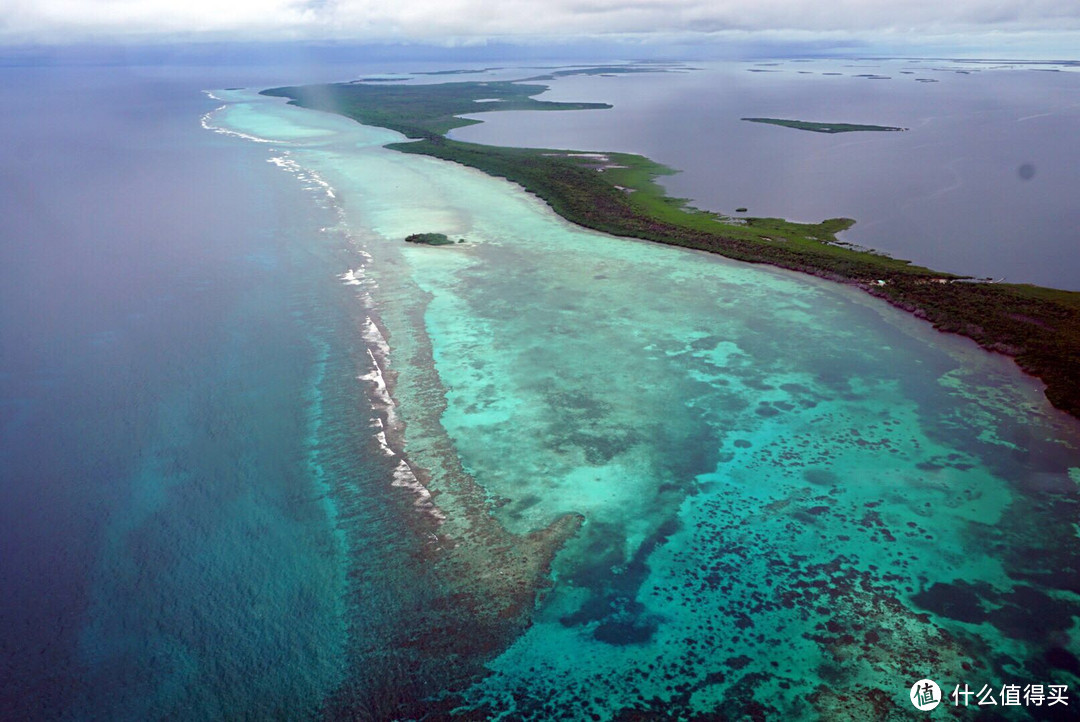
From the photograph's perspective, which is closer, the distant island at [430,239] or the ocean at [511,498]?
the ocean at [511,498]

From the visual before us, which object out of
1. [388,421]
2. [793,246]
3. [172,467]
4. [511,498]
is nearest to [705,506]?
[511,498]

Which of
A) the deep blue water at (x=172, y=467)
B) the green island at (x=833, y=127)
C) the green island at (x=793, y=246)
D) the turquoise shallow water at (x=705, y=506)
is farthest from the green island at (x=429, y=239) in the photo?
the green island at (x=833, y=127)

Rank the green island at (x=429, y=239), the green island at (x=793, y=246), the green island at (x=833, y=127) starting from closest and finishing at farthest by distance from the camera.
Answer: the green island at (x=793, y=246)
the green island at (x=429, y=239)
the green island at (x=833, y=127)

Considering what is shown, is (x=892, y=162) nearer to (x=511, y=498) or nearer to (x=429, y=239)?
(x=429, y=239)

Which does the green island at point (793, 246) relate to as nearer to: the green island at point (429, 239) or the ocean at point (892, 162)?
the ocean at point (892, 162)

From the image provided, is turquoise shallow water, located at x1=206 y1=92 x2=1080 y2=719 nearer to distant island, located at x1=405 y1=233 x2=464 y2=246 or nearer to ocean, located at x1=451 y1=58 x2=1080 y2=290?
distant island, located at x1=405 y1=233 x2=464 y2=246

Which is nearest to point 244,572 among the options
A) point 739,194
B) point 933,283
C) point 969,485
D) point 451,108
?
point 969,485
